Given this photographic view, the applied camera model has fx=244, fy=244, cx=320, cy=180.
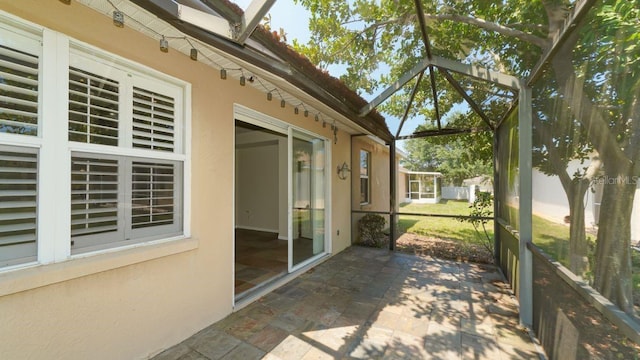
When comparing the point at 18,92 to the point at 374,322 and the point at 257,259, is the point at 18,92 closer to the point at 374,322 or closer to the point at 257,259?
the point at 374,322

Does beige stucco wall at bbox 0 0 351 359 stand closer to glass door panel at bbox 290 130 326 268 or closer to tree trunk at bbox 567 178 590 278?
glass door panel at bbox 290 130 326 268

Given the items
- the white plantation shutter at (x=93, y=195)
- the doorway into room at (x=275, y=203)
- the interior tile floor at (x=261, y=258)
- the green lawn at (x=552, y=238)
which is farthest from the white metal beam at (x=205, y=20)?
the interior tile floor at (x=261, y=258)

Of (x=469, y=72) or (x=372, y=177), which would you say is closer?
(x=469, y=72)

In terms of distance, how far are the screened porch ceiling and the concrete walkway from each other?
2.69 meters

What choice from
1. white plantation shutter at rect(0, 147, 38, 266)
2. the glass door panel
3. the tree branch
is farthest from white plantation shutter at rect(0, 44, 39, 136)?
the tree branch

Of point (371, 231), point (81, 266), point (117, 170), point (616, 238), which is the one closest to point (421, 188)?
point (371, 231)

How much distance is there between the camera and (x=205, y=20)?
1732mm

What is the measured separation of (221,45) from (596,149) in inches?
104

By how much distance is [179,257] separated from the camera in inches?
93.7

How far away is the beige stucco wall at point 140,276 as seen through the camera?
156 cm

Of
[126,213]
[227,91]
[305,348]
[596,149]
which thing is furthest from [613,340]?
[227,91]

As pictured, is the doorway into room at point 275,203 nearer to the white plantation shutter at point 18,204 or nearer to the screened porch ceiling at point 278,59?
the screened porch ceiling at point 278,59

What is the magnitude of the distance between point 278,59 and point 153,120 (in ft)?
4.33

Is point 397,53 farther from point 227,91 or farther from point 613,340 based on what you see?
point 613,340
